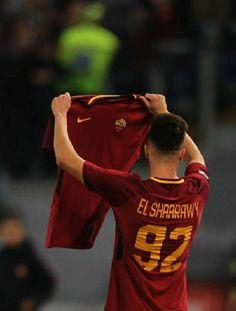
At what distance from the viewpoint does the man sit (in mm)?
6637

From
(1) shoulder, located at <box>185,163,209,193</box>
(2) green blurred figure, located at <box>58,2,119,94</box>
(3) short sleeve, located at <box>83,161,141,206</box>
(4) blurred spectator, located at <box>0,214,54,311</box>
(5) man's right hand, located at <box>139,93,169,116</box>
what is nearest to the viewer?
(3) short sleeve, located at <box>83,161,141,206</box>

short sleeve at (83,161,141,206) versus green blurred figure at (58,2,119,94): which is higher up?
short sleeve at (83,161,141,206)

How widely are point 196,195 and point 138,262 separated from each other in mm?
445

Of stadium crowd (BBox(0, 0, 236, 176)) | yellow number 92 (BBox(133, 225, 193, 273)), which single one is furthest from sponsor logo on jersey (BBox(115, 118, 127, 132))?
stadium crowd (BBox(0, 0, 236, 176))

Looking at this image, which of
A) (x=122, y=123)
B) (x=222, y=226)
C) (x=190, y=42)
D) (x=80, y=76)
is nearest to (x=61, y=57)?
(x=80, y=76)

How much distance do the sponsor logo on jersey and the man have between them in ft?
1.11

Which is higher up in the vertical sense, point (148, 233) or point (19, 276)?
point (148, 233)

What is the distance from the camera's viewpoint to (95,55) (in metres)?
13.0

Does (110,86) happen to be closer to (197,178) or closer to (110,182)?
(197,178)

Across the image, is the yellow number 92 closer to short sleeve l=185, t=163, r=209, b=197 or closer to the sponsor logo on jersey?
short sleeve l=185, t=163, r=209, b=197

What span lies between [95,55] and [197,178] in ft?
20.3

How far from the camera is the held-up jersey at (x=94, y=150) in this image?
704 cm

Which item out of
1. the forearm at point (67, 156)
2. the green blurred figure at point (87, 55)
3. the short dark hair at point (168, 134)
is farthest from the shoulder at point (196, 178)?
the green blurred figure at point (87, 55)

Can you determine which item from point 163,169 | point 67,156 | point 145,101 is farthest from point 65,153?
point 145,101
